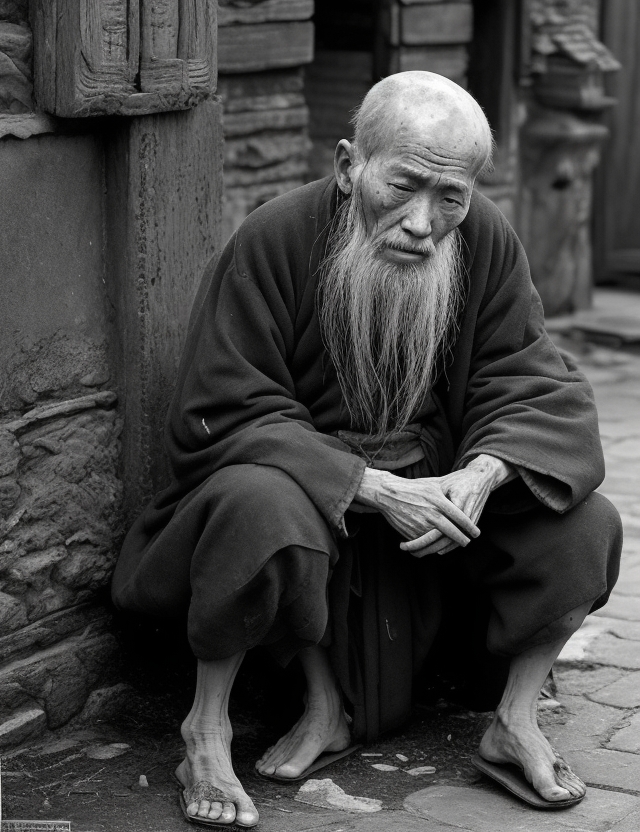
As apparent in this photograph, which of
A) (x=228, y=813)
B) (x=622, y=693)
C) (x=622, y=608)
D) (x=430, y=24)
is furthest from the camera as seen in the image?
(x=430, y=24)

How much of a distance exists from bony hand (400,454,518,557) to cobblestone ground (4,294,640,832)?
0.57 metres

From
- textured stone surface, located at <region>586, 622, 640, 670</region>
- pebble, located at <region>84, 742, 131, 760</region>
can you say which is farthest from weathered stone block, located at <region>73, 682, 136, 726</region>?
textured stone surface, located at <region>586, 622, 640, 670</region>

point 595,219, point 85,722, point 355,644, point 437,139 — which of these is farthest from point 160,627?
point 595,219

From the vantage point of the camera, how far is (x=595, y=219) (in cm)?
1001

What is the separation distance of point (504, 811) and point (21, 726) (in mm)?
1167

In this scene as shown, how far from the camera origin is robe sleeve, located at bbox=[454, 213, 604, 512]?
3223 mm

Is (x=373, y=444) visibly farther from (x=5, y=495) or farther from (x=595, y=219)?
(x=595, y=219)

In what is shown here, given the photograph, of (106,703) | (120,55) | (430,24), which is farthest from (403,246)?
(430,24)

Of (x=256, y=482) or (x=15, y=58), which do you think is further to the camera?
(x=15, y=58)

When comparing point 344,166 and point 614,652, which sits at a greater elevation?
point 344,166

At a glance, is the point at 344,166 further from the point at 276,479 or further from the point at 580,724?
the point at 580,724

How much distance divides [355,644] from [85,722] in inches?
29.1

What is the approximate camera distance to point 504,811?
3.16m

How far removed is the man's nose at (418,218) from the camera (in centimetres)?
321
